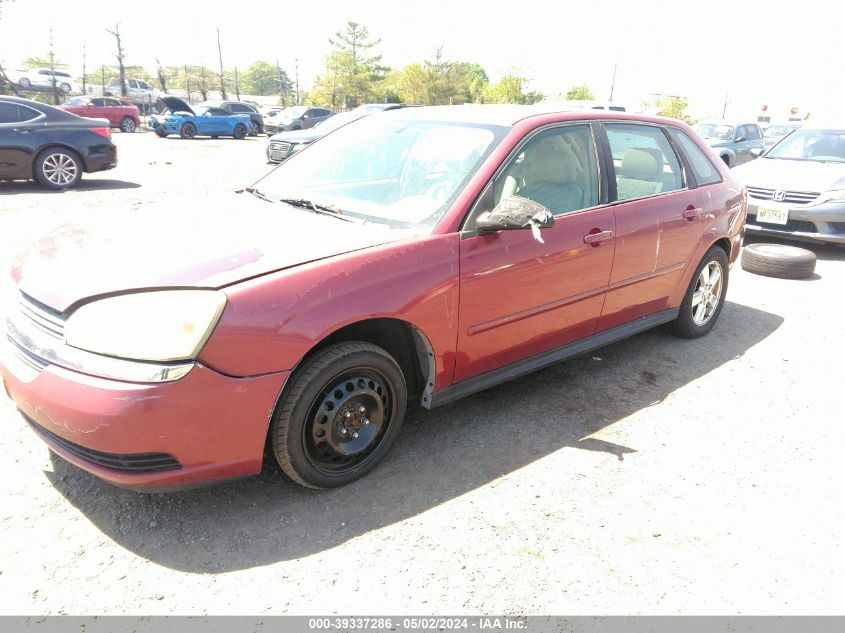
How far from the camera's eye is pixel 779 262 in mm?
6535

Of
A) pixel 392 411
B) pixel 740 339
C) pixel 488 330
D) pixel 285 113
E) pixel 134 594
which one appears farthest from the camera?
pixel 285 113

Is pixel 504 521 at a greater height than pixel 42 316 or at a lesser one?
lesser

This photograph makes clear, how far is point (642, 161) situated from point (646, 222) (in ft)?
1.71

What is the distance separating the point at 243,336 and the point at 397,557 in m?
1.03

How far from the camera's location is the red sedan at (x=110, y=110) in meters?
26.4

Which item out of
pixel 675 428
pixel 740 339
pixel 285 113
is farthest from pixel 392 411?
pixel 285 113

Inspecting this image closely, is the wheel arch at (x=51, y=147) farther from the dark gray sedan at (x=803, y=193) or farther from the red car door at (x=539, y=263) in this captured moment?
the dark gray sedan at (x=803, y=193)

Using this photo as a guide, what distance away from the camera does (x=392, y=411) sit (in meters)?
2.92

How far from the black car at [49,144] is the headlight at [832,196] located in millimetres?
10788

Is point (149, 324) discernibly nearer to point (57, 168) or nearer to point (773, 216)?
point (773, 216)

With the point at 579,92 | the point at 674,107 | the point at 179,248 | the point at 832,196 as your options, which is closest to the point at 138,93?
the point at 579,92

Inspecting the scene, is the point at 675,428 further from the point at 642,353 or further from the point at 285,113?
the point at 285,113

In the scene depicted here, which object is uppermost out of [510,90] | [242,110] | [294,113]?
[510,90]

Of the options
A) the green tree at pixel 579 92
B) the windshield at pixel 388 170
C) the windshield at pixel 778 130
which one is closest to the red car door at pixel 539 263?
the windshield at pixel 388 170
